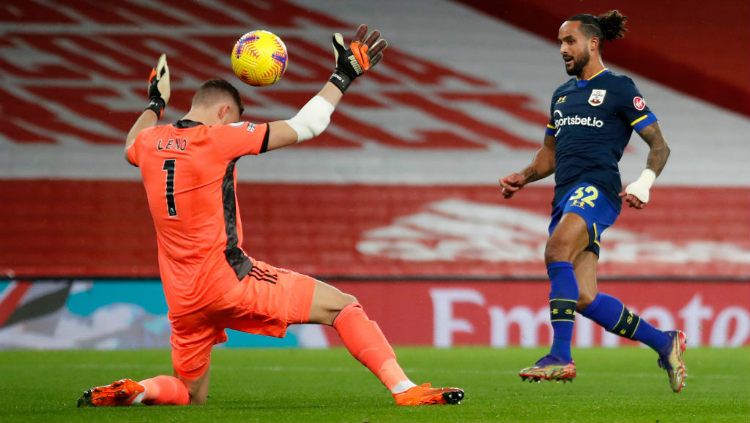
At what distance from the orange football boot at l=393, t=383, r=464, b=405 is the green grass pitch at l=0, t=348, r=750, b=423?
0.17ft

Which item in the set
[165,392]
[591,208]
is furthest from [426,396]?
[591,208]

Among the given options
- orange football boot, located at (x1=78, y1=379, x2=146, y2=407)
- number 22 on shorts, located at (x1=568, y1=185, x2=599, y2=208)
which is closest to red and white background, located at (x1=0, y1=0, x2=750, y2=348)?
number 22 on shorts, located at (x1=568, y1=185, x2=599, y2=208)

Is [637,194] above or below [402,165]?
below

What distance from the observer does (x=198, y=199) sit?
524 cm

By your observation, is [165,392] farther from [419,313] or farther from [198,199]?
[419,313]

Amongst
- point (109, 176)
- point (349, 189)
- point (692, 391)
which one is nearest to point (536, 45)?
point (349, 189)

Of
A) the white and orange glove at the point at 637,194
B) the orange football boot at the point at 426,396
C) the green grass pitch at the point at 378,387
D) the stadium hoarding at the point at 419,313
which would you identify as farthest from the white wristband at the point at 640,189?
the stadium hoarding at the point at 419,313

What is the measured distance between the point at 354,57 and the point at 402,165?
908 cm

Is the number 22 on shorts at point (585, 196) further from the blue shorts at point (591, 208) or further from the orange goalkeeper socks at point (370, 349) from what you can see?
the orange goalkeeper socks at point (370, 349)

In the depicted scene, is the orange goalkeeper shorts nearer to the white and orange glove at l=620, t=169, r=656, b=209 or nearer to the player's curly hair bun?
the white and orange glove at l=620, t=169, r=656, b=209

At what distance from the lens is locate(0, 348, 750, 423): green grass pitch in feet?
16.6

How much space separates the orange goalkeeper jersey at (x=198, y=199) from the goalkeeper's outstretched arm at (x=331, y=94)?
8cm

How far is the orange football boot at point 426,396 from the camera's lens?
526cm

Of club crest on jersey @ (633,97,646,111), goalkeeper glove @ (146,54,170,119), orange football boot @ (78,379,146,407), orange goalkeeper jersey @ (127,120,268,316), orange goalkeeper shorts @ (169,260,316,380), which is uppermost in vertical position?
club crest on jersey @ (633,97,646,111)
